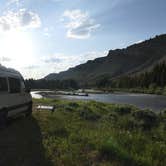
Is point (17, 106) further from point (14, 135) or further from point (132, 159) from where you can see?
point (132, 159)

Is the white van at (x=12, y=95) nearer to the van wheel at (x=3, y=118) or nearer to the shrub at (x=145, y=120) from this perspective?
the van wheel at (x=3, y=118)

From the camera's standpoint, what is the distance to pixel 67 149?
8.00 m

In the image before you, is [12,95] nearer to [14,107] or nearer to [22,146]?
[14,107]

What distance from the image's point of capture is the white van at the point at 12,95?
9922 mm

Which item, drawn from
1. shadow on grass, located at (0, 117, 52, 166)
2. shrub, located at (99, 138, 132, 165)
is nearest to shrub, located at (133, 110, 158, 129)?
shadow on grass, located at (0, 117, 52, 166)

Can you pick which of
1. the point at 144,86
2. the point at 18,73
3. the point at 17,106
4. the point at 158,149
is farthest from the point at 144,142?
the point at 144,86

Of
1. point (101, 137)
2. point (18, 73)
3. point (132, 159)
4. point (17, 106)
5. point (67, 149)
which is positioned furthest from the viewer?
point (18, 73)

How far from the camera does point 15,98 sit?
433 inches

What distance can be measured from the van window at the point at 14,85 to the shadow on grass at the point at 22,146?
140 centimetres

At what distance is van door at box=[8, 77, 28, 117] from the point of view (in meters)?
10.6

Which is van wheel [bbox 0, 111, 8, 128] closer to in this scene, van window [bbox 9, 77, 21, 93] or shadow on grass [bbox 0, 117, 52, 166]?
shadow on grass [bbox 0, 117, 52, 166]

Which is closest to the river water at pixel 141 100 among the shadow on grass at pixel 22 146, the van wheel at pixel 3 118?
the shadow on grass at pixel 22 146

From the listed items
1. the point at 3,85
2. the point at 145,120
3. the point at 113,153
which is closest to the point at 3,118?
the point at 3,85

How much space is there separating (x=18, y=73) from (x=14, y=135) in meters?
3.44
